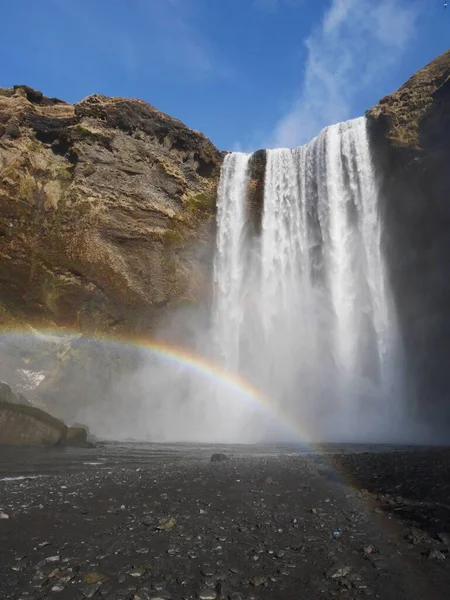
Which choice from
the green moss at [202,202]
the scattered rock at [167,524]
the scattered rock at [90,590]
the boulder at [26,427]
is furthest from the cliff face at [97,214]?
the scattered rock at [90,590]

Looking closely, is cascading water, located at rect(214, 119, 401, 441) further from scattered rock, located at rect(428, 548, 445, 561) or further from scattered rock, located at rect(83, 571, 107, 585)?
scattered rock, located at rect(83, 571, 107, 585)

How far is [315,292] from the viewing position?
32.8 meters

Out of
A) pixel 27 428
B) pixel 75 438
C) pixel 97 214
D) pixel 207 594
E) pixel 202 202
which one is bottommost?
pixel 207 594

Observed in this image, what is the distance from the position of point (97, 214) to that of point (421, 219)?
82.2 ft

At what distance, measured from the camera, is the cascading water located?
29891 mm

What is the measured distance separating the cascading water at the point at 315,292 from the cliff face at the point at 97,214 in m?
4.14

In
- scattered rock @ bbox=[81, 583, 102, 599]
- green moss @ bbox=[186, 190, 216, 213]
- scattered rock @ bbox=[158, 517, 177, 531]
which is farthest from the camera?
green moss @ bbox=[186, 190, 216, 213]

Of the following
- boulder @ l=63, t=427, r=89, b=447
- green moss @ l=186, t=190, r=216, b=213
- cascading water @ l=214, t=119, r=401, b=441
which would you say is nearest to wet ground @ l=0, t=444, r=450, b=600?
boulder @ l=63, t=427, r=89, b=447

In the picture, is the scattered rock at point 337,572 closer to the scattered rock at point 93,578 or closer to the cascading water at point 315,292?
the scattered rock at point 93,578

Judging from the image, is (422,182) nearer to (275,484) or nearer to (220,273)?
(220,273)

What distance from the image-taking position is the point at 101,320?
31.9 metres

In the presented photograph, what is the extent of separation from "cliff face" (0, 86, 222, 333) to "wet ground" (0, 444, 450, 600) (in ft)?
70.5

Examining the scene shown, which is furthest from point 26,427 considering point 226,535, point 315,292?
point 315,292

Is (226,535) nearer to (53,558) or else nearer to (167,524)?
(167,524)
